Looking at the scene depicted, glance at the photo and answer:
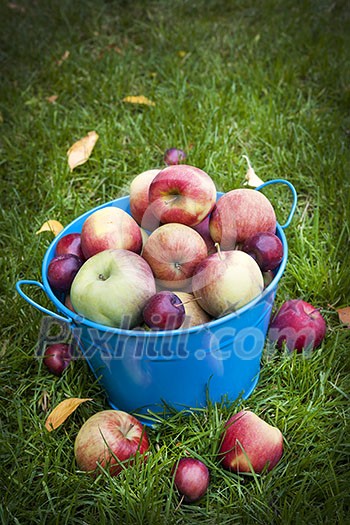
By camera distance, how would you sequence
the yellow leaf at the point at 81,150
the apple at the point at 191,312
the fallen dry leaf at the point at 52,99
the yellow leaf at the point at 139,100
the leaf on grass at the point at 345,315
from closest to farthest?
1. the apple at the point at 191,312
2. the leaf on grass at the point at 345,315
3. the yellow leaf at the point at 81,150
4. the yellow leaf at the point at 139,100
5. the fallen dry leaf at the point at 52,99

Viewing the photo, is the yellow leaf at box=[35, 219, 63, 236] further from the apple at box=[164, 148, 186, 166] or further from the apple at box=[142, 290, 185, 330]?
the apple at box=[142, 290, 185, 330]

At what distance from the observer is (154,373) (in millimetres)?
1821

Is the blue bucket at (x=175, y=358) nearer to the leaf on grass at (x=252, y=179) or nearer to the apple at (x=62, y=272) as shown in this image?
→ the apple at (x=62, y=272)

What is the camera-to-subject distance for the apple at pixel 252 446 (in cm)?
179

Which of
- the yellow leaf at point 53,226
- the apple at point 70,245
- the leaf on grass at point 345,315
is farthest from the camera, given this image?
the yellow leaf at point 53,226

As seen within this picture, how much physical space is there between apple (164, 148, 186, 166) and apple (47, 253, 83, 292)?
1.05 m

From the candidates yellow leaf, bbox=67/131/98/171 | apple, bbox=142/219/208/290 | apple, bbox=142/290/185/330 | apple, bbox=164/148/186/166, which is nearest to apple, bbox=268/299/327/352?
apple, bbox=142/219/208/290

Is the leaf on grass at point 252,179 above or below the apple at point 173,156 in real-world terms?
below

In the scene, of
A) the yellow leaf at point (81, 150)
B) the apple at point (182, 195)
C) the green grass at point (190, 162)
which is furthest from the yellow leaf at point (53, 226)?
the apple at point (182, 195)

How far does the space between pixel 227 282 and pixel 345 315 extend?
745mm

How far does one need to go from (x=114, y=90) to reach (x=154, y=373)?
221cm

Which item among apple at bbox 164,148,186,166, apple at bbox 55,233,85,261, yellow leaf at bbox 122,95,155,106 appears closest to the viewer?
apple at bbox 55,233,85,261

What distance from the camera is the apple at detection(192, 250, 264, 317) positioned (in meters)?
1.77

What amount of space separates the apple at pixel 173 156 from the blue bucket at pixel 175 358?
937 millimetres
